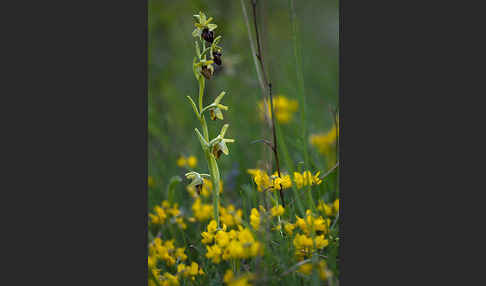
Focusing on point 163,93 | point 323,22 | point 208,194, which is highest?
point 323,22

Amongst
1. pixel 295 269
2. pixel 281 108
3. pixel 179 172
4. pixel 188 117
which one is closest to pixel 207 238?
A: pixel 295 269

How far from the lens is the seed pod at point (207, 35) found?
2084 mm

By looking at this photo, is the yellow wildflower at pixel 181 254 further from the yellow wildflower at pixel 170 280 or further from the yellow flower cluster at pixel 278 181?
the yellow flower cluster at pixel 278 181

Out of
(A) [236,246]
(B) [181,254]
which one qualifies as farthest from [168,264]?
(A) [236,246]

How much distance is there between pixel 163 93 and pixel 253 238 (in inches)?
106

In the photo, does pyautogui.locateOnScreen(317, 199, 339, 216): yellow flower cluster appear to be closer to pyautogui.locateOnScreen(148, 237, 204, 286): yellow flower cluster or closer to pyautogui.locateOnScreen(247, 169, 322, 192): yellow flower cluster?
pyautogui.locateOnScreen(247, 169, 322, 192): yellow flower cluster

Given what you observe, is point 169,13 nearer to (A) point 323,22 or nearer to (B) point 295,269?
(A) point 323,22

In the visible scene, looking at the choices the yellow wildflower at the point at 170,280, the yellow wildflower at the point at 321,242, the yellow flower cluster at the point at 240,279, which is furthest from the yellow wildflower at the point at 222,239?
the yellow wildflower at the point at 321,242

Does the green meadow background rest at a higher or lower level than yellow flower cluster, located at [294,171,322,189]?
higher

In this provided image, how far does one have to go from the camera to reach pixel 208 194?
10.0 feet

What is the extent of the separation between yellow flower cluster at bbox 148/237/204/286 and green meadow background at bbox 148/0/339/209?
65cm

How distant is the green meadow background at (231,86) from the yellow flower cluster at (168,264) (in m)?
0.65

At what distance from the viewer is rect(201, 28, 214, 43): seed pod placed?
208 centimetres

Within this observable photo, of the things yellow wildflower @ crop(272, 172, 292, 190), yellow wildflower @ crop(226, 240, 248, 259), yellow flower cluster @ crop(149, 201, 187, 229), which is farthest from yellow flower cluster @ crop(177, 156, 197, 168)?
yellow wildflower @ crop(226, 240, 248, 259)
